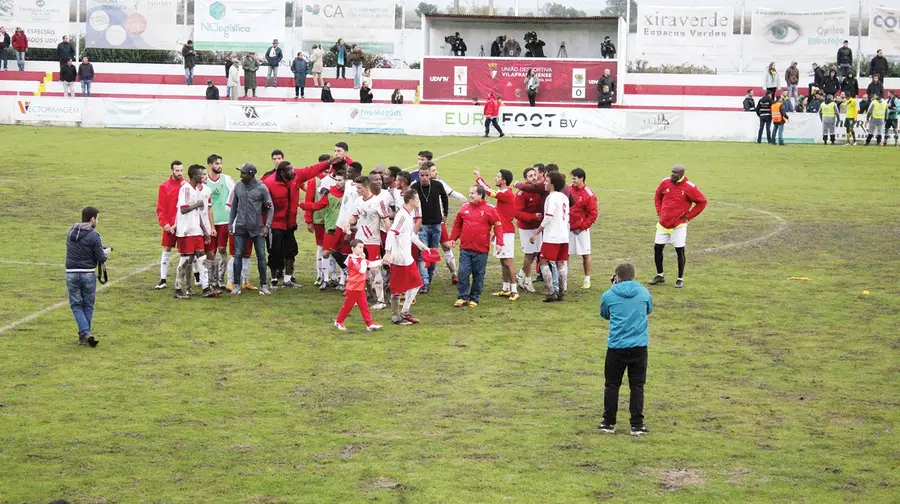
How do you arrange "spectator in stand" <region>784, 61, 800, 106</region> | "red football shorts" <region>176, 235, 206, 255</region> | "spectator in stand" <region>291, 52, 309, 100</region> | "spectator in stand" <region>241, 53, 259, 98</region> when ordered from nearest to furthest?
"red football shorts" <region>176, 235, 206, 255</region> → "spectator in stand" <region>784, 61, 800, 106</region> → "spectator in stand" <region>291, 52, 309, 100</region> → "spectator in stand" <region>241, 53, 259, 98</region>

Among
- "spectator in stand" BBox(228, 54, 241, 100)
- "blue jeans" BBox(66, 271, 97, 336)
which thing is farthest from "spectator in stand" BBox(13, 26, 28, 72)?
"blue jeans" BBox(66, 271, 97, 336)

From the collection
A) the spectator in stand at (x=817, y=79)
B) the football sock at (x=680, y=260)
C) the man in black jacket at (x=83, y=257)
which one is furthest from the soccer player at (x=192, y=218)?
the spectator in stand at (x=817, y=79)

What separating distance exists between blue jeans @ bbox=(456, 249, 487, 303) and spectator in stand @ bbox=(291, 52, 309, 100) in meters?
34.8

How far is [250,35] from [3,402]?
45775 millimetres

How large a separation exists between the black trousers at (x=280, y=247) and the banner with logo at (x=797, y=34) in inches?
1615

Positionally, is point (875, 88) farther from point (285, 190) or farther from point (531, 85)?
point (285, 190)

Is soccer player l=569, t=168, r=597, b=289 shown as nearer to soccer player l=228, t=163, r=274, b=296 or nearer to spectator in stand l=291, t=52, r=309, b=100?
soccer player l=228, t=163, r=274, b=296

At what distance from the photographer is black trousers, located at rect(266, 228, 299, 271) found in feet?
64.0

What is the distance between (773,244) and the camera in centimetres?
2520

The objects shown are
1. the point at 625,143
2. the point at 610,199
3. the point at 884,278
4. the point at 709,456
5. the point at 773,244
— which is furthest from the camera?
the point at 625,143

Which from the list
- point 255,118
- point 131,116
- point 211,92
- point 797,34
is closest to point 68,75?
point 211,92

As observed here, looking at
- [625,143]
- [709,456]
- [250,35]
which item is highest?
[250,35]

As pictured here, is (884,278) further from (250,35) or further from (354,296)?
(250,35)

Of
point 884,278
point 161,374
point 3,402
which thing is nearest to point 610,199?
point 884,278
